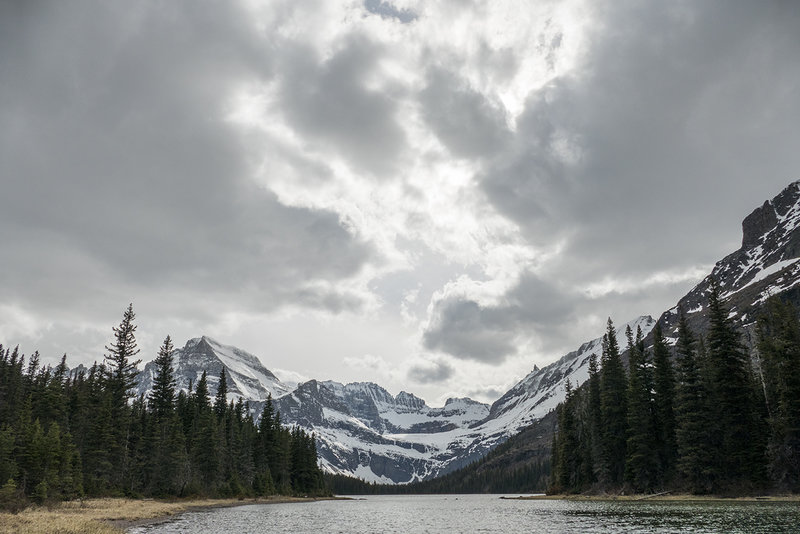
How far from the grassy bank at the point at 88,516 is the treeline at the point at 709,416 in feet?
194

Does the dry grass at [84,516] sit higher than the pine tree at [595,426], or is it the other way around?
the pine tree at [595,426]

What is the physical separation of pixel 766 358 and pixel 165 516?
68.5 metres

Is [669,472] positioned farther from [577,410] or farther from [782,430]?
[577,410]

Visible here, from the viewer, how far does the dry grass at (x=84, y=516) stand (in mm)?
28516

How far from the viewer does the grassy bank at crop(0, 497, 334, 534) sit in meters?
28.6

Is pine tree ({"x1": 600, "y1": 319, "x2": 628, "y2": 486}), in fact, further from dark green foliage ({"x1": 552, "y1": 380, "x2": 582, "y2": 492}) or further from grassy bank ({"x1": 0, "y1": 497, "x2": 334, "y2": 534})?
grassy bank ({"x1": 0, "y1": 497, "x2": 334, "y2": 534})

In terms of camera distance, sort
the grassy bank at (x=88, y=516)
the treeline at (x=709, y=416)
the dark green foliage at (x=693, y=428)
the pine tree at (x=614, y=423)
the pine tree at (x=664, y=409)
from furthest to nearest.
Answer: the pine tree at (x=614, y=423)
the pine tree at (x=664, y=409)
the dark green foliage at (x=693, y=428)
the treeline at (x=709, y=416)
the grassy bank at (x=88, y=516)

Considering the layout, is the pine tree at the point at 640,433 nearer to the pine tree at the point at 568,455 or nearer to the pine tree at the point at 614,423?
the pine tree at the point at 614,423

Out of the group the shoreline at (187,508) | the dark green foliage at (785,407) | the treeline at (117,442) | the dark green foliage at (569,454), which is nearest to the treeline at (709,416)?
the dark green foliage at (785,407)

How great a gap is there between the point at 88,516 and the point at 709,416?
211 ft

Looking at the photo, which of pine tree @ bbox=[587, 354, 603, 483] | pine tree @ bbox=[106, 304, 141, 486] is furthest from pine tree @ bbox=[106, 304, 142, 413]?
pine tree @ bbox=[587, 354, 603, 483]

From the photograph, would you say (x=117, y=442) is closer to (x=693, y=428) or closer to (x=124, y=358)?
(x=124, y=358)

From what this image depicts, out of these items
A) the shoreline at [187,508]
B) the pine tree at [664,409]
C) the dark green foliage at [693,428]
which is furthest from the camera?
the pine tree at [664,409]

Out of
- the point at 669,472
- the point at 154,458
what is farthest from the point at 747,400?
the point at 154,458
